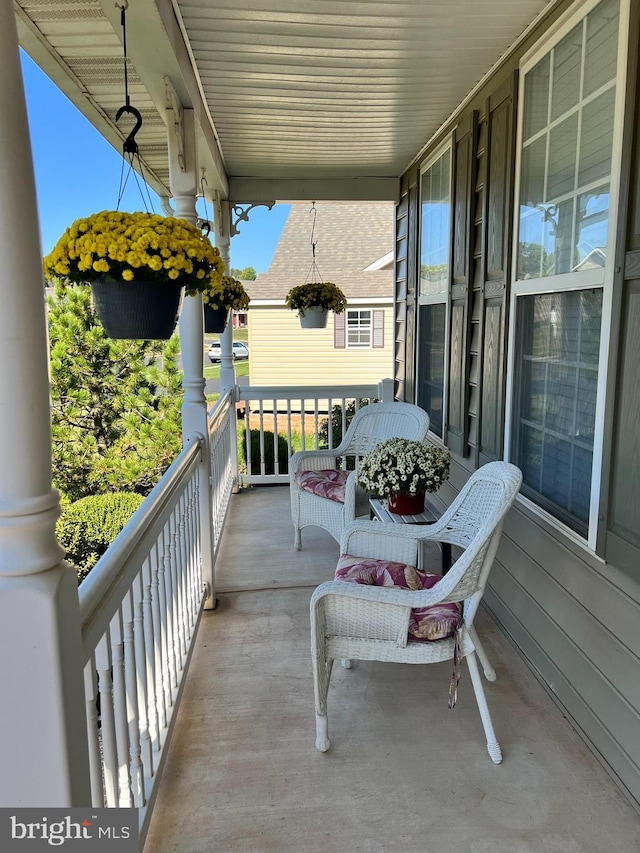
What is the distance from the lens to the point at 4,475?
100 cm

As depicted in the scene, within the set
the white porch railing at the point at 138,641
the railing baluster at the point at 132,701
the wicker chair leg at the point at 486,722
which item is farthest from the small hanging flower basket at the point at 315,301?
the railing baluster at the point at 132,701

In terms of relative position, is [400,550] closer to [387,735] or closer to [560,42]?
[387,735]

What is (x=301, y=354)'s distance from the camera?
11.6 meters

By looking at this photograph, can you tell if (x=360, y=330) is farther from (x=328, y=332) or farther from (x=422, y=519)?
(x=422, y=519)

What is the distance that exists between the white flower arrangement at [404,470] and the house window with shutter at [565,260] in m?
0.40

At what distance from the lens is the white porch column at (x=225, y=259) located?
5.21 metres

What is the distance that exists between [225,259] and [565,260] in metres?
3.51

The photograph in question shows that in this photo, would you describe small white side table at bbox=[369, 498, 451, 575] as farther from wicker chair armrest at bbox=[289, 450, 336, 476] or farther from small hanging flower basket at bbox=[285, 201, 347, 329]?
small hanging flower basket at bbox=[285, 201, 347, 329]

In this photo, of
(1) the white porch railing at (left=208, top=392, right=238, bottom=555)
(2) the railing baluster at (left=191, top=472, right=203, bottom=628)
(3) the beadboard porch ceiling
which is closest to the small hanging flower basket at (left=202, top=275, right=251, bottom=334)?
(1) the white porch railing at (left=208, top=392, right=238, bottom=555)

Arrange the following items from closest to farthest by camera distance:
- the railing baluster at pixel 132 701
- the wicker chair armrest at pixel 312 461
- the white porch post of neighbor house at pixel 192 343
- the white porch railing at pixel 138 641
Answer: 1. the white porch railing at pixel 138 641
2. the railing baluster at pixel 132 701
3. the white porch post of neighbor house at pixel 192 343
4. the wicker chair armrest at pixel 312 461

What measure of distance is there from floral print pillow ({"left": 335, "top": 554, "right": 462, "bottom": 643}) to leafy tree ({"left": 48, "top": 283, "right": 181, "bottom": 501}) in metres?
5.23

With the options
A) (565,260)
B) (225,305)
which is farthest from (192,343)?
(565,260)

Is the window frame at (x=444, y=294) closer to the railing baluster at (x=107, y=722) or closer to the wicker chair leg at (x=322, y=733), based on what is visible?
the wicker chair leg at (x=322, y=733)

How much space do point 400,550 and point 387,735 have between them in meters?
0.73
